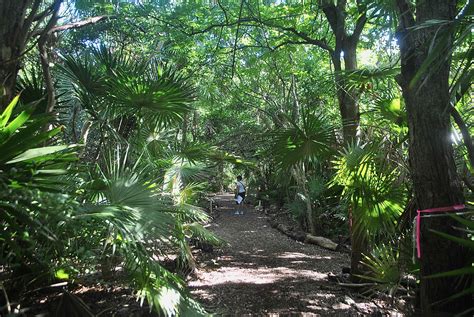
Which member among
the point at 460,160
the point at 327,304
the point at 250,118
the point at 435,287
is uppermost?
the point at 250,118

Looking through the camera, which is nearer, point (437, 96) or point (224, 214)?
point (437, 96)

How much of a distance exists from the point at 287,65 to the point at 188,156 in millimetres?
7367

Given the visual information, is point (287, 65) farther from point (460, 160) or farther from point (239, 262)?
point (460, 160)

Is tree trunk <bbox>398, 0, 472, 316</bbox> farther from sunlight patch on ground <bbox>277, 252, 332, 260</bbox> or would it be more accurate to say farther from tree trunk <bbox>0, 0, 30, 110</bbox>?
sunlight patch on ground <bbox>277, 252, 332, 260</bbox>

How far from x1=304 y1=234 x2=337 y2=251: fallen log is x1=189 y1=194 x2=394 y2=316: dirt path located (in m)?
0.21

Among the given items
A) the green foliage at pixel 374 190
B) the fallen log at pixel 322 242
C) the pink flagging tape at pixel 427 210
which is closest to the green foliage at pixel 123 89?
the green foliage at pixel 374 190

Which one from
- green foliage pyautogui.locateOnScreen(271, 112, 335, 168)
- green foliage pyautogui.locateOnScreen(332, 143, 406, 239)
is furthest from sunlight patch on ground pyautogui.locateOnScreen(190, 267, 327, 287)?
green foliage pyautogui.locateOnScreen(332, 143, 406, 239)

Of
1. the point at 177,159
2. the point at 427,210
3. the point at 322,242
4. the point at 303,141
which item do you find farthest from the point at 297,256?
the point at 427,210

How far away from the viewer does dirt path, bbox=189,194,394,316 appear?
4.78 m

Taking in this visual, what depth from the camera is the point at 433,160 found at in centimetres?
292

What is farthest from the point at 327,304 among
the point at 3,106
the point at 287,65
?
the point at 287,65

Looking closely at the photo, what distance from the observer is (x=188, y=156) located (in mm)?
5945

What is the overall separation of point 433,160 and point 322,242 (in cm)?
733

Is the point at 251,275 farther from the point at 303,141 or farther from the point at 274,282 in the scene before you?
the point at 303,141
